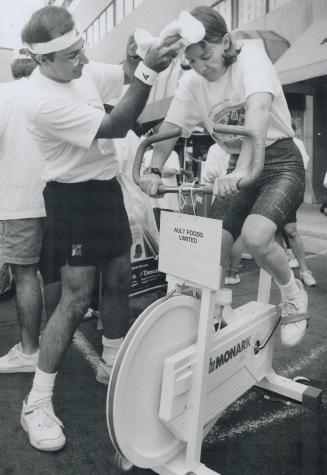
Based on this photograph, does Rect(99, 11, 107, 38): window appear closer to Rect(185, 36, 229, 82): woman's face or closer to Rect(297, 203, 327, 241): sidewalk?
Rect(297, 203, 327, 241): sidewalk

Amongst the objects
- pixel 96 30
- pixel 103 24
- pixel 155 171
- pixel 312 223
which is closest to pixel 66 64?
pixel 155 171

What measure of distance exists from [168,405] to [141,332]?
0.31 m

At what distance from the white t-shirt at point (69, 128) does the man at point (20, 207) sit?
0.52 metres

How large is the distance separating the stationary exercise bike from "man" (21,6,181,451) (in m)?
0.33

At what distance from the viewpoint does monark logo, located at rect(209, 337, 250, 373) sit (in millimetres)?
1993

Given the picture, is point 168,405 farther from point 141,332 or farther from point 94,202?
point 94,202

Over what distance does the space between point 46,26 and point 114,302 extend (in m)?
1.47

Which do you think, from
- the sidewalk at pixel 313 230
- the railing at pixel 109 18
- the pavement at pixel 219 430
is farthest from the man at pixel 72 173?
the railing at pixel 109 18

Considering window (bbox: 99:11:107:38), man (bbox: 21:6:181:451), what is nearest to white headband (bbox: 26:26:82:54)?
man (bbox: 21:6:181:451)

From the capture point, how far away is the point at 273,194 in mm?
2238

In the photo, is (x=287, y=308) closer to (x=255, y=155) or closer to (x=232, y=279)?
(x=255, y=155)

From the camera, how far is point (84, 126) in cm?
210

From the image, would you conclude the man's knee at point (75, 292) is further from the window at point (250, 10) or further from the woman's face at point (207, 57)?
the window at point (250, 10)

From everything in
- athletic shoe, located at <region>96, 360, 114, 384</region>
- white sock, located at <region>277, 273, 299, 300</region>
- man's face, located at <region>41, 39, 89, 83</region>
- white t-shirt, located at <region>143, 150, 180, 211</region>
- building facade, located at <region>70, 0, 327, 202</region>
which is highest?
building facade, located at <region>70, 0, 327, 202</region>
